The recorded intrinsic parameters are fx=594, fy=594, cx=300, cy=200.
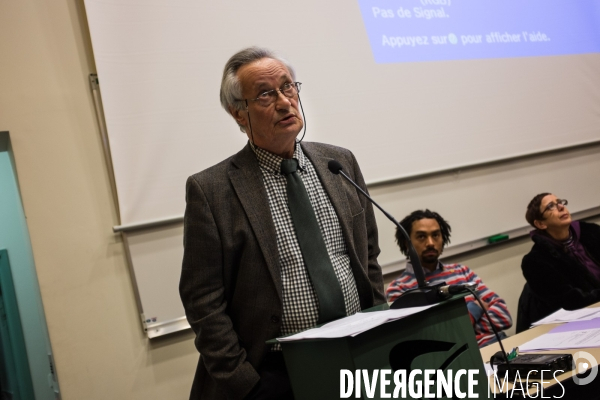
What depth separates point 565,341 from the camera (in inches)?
73.2

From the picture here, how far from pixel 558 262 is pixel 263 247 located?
7.27ft

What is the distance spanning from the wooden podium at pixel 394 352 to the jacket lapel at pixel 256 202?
329 millimetres

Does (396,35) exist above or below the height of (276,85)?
above

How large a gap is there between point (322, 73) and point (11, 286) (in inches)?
90.2

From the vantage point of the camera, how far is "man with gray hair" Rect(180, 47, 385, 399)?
60.3 inches

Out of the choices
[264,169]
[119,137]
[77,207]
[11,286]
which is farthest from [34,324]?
[264,169]

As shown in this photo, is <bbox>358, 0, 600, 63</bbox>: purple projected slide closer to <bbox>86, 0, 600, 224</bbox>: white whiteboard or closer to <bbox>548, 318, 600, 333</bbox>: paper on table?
<bbox>86, 0, 600, 224</bbox>: white whiteboard

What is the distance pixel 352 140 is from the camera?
334 cm

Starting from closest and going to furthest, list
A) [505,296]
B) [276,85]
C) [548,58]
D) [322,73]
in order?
1. [276,85]
2. [322,73]
3. [505,296]
4. [548,58]

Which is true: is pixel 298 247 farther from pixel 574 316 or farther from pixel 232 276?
pixel 574 316

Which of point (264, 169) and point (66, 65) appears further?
point (66, 65)

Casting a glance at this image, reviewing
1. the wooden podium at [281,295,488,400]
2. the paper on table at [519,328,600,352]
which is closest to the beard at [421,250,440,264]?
the paper on table at [519,328,600,352]

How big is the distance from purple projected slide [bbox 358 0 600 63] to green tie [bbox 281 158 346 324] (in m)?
2.09

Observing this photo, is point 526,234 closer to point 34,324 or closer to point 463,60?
point 463,60
